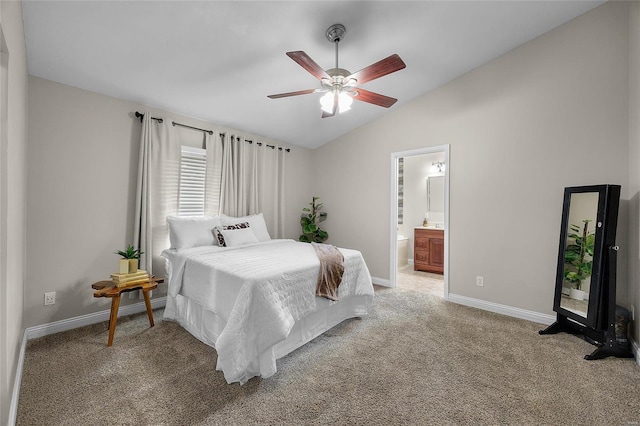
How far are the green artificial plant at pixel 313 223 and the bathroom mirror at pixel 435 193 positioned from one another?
8.12ft

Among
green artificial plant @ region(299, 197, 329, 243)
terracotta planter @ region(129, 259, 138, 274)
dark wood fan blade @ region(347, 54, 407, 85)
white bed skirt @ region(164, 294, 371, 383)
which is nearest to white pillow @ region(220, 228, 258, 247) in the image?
white bed skirt @ region(164, 294, 371, 383)

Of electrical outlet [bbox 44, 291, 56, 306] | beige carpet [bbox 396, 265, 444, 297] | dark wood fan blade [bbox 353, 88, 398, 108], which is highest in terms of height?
dark wood fan blade [bbox 353, 88, 398, 108]

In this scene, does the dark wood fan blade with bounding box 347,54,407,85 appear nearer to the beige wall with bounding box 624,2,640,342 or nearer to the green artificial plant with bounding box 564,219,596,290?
the beige wall with bounding box 624,2,640,342

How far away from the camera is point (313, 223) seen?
5.00 metres

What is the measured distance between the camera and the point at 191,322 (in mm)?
2701

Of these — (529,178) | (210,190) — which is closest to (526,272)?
(529,178)

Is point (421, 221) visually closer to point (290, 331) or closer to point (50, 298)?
point (290, 331)

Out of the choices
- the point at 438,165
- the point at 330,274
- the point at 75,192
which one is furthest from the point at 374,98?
the point at 438,165

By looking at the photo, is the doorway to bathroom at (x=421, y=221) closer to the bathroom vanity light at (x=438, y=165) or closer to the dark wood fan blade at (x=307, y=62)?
the bathroom vanity light at (x=438, y=165)

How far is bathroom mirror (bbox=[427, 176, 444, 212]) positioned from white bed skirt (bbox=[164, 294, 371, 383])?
11.5ft

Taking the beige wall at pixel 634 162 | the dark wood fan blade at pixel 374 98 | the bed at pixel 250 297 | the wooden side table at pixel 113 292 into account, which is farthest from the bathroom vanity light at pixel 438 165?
the wooden side table at pixel 113 292

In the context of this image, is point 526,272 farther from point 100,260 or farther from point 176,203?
point 100,260

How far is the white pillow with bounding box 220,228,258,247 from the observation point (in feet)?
11.0

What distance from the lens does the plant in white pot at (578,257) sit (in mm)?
2549
